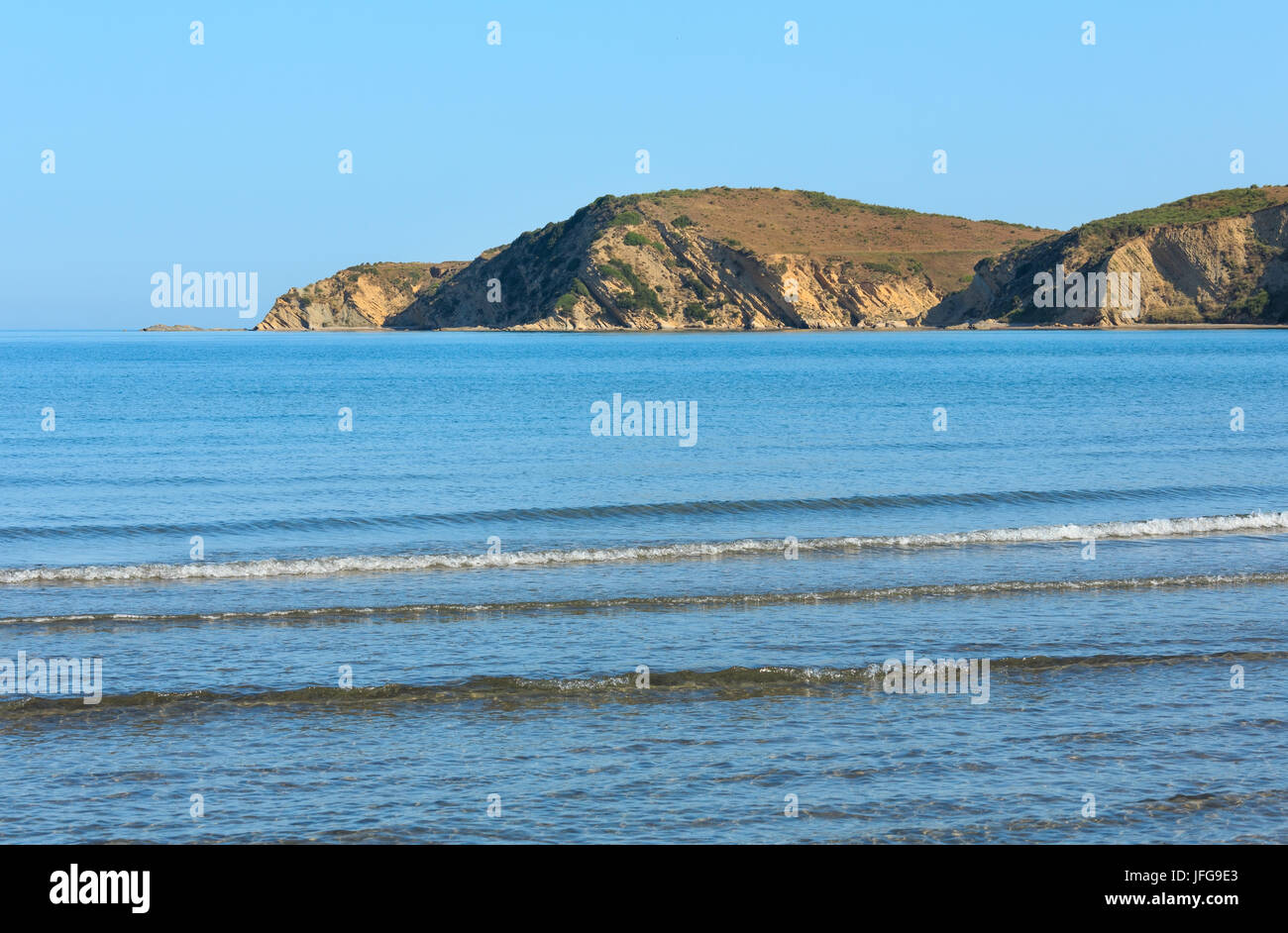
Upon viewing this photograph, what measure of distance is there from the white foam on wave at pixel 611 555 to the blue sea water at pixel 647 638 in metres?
0.07

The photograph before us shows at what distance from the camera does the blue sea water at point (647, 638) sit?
25.1 feet

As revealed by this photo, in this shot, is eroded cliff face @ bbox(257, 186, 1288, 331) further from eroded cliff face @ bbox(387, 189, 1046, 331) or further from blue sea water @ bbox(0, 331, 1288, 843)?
blue sea water @ bbox(0, 331, 1288, 843)

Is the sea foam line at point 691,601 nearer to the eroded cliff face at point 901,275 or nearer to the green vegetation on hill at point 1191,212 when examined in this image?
the eroded cliff face at point 901,275

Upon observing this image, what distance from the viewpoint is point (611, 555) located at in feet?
54.6

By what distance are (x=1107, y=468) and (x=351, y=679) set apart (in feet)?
63.3

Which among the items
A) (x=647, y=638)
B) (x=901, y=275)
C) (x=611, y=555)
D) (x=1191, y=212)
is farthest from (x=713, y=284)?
(x=647, y=638)

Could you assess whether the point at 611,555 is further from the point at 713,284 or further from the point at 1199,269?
the point at 713,284

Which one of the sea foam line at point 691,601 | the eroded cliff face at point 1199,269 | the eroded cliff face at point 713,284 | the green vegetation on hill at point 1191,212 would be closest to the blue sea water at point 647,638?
the sea foam line at point 691,601

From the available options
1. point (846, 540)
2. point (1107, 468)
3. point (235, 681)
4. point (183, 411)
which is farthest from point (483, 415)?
point (235, 681)

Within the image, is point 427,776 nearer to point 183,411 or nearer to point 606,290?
point 183,411

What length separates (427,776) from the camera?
819 centimetres

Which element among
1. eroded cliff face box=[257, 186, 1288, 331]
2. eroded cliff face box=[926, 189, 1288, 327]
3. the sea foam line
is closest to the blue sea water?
the sea foam line

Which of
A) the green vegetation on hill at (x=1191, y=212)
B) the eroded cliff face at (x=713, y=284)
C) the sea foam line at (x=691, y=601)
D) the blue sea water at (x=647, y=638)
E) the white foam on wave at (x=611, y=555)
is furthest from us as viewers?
the eroded cliff face at (x=713, y=284)

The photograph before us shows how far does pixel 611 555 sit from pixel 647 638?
4691mm
